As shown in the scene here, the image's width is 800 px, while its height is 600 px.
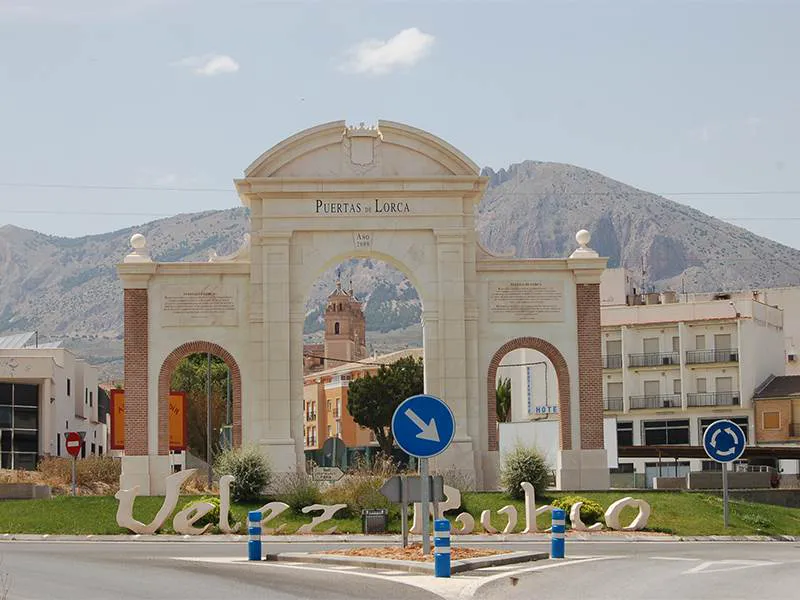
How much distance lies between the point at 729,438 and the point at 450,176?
646 inches

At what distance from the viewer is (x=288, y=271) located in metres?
46.7

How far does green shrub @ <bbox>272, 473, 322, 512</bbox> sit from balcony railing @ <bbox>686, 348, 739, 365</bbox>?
52.9 m

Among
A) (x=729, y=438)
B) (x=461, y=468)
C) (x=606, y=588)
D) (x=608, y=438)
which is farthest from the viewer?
(x=608, y=438)

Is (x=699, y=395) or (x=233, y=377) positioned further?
(x=699, y=395)

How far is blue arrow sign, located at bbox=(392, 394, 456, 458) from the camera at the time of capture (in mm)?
21547

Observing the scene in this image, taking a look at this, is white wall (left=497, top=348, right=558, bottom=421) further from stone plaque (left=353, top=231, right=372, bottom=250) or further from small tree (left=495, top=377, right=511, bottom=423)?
stone plaque (left=353, top=231, right=372, bottom=250)

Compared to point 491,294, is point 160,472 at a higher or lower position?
lower

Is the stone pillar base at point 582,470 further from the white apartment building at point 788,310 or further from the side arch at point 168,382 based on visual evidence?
the white apartment building at point 788,310

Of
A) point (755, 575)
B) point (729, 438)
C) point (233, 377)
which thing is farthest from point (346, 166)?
point (755, 575)

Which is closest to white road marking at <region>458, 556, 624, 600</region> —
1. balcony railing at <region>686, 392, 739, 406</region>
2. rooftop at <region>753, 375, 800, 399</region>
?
rooftop at <region>753, 375, 800, 399</region>

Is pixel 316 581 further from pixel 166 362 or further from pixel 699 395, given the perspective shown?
pixel 699 395

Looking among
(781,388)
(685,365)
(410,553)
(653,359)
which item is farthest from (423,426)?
(653,359)

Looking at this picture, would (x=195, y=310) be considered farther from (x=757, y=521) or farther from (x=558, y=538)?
(x=558, y=538)

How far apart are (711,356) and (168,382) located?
51.5 metres
